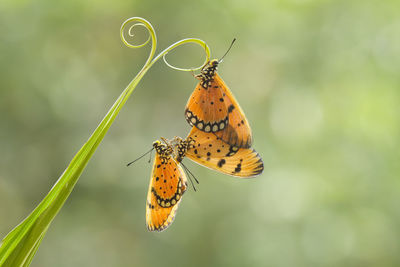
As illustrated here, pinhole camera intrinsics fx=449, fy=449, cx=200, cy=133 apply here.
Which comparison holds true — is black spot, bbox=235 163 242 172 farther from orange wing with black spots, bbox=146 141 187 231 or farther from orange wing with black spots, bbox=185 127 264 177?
orange wing with black spots, bbox=146 141 187 231

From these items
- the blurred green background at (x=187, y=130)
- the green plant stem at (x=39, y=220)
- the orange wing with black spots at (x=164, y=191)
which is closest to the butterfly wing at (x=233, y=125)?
the orange wing with black spots at (x=164, y=191)

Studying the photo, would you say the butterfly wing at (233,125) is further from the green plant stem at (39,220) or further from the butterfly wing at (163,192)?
the green plant stem at (39,220)

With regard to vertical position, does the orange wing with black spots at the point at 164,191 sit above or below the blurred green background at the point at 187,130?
below

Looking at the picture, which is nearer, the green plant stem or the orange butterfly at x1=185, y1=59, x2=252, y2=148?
the green plant stem

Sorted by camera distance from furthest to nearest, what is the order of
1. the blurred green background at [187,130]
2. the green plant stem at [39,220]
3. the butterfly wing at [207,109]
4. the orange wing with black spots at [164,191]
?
the blurred green background at [187,130] < the orange wing with black spots at [164,191] < the butterfly wing at [207,109] < the green plant stem at [39,220]

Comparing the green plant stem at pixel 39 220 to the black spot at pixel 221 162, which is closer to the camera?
the green plant stem at pixel 39 220

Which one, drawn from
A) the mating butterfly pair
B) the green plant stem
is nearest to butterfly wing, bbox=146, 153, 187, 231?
the mating butterfly pair

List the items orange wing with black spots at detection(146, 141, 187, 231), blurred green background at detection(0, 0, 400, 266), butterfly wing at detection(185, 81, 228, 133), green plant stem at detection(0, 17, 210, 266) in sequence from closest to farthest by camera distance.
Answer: green plant stem at detection(0, 17, 210, 266)
butterfly wing at detection(185, 81, 228, 133)
orange wing with black spots at detection(146, 141, 187, 231)
blurred green background at detection(0, 0, 400, 266)

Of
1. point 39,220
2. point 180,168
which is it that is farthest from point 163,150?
point 39,220

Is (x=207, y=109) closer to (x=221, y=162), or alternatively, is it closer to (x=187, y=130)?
(x=221, y=162)
